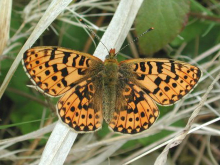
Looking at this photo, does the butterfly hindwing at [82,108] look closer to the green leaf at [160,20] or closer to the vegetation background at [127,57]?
the vegetation background at [127,57]

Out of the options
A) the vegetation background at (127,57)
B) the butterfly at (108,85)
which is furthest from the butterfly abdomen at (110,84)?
the vegetation background at (127,57)

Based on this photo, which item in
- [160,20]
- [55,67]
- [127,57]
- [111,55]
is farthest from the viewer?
[127,57]

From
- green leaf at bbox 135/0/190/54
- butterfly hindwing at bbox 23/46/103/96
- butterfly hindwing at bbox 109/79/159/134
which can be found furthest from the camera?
green leaf at bbox 135/0/190/54

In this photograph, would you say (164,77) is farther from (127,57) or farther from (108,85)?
(127,57)

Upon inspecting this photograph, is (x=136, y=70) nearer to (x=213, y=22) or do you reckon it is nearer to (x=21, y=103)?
(x=213, y=22)

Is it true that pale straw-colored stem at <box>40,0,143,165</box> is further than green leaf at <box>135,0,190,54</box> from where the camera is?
No

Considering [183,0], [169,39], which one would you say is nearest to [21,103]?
[169,39]

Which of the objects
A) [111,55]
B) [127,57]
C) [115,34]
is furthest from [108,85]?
[127,57]

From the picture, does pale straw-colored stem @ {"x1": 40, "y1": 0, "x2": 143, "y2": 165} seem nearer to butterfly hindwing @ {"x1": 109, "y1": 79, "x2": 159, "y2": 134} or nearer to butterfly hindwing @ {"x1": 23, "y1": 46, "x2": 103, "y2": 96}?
butterfly hindwing @ {"x1": 23, "y1": 46, "x2": 103, "y2": 96}

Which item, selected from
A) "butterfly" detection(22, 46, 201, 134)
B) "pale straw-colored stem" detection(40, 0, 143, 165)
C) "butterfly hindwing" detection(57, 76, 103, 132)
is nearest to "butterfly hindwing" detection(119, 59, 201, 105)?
"butterfly" detection(22, 46, 201, 134)
